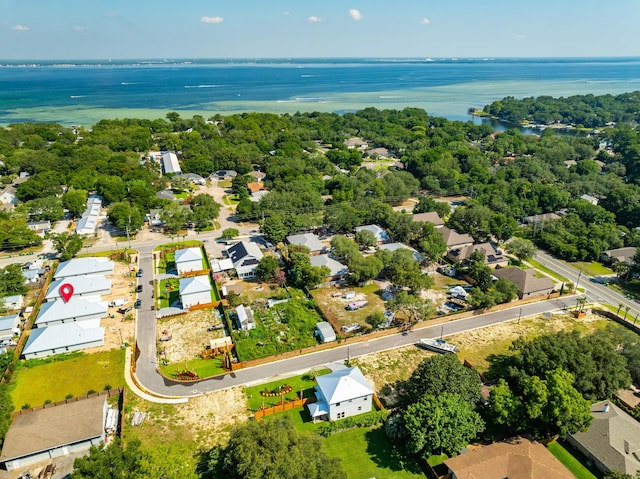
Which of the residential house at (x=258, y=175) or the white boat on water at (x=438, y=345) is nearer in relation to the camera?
the white boat on water at (x=438, y=345)

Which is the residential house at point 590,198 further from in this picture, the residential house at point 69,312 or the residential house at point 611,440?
the residential house at point 69,312

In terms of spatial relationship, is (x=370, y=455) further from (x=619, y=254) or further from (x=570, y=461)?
(x=619, y=254)

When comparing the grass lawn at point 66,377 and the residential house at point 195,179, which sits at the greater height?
the residential house at point 195,179

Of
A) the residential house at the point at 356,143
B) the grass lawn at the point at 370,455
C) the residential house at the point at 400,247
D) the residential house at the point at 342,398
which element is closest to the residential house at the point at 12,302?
the residential house at the point at 342,398

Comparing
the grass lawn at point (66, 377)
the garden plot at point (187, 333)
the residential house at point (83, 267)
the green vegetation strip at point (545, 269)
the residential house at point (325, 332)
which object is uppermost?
the residential house at point (83, 267)

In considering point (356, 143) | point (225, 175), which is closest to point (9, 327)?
point (225, 175)

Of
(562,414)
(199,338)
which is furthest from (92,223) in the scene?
(562,414)

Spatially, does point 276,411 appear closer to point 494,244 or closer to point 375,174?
point 494,244
